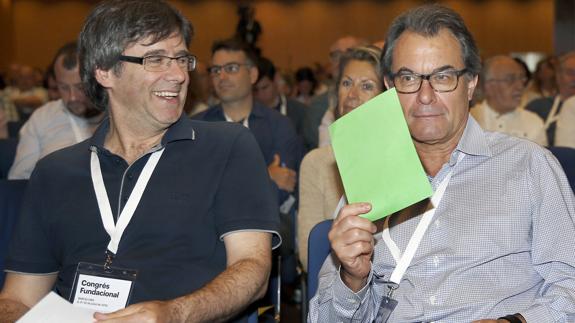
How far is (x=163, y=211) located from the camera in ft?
7.23

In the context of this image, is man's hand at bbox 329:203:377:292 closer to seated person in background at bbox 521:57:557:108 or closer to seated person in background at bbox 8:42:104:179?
seated person in background at bbox 8:42:104:179

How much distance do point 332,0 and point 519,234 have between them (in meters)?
19.2

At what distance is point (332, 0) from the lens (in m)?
20.8

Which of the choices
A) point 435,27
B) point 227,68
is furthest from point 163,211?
point 227,68

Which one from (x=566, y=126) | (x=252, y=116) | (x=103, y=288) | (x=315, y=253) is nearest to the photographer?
(x=103, y=288)


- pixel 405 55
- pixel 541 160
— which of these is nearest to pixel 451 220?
pixel 541 160

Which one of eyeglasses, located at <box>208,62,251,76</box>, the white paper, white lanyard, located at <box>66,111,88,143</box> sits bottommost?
the white paper

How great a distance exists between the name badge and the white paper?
212 millimetres

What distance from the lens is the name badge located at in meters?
2.09

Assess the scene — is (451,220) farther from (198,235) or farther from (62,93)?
(62,93)

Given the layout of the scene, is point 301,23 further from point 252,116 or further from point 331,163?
point 331,163

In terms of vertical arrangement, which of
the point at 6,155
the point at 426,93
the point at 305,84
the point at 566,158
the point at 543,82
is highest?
the point at 426,93

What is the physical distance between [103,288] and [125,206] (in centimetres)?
25

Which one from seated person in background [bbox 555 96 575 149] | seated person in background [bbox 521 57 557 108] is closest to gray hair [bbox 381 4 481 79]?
seated person in background [bbox 555 96 575 149]
